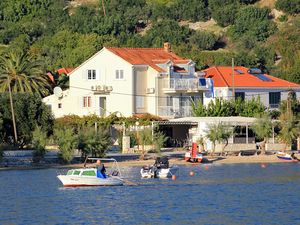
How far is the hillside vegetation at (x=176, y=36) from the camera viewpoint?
157 m

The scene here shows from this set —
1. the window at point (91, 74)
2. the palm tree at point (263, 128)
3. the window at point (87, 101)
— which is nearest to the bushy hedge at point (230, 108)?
the palm tree at point (263, 128)

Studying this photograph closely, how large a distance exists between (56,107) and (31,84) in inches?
168

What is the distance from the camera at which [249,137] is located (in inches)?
4048

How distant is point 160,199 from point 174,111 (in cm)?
4876

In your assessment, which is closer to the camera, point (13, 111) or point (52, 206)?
point (52, 206)

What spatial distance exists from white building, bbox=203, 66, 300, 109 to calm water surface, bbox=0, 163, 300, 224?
32.8 meters

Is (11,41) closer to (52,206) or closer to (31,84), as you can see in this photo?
(31,84)

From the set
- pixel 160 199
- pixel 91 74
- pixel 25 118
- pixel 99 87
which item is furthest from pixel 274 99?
pixel 160 199

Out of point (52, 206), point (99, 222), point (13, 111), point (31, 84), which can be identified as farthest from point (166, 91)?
point (99, 222)

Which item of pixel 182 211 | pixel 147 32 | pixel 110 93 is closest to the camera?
pixel 182 211

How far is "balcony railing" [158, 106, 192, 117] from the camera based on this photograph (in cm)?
10819

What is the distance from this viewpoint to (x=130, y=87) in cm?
10788

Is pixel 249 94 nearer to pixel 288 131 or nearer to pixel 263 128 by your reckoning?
pixel 288 131

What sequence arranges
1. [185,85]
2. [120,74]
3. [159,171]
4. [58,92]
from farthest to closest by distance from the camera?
1. [58,92]
2. [185,85]
3. [120,74]
4. [159,171]
